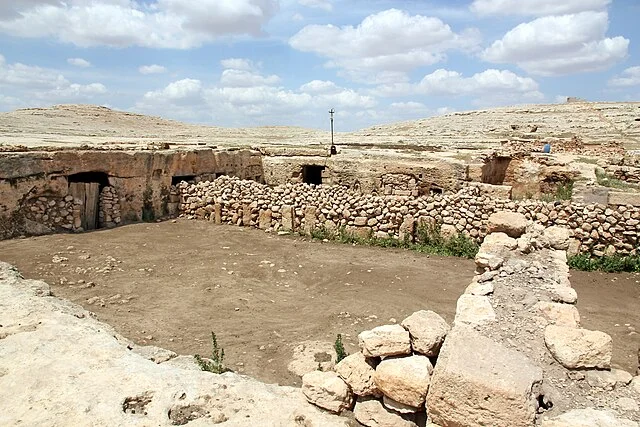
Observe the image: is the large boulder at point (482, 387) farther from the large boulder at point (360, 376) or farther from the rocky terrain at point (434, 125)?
the rocky terrain at point (434, 125)

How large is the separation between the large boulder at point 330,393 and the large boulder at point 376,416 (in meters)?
0.11

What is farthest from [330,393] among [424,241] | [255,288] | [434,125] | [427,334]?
[434,125]

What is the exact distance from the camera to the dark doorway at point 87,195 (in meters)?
12.1

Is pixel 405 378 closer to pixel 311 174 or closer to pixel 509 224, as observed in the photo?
pixel 509 224

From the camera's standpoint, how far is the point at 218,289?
858cm

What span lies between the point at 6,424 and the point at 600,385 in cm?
421

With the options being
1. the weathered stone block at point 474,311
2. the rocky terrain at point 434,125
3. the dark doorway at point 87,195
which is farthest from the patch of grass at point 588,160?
the dark doorway at point 87,195

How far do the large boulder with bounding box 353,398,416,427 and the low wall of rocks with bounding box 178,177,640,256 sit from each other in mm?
7531

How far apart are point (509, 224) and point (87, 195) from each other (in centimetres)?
1013

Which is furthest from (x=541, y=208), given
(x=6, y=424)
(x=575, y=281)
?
(x=6, y=424)

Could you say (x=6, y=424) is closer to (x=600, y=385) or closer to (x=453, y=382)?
(x=453, y=382)

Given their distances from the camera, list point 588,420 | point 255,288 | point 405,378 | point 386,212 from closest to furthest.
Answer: point 588,420
point 405,378
point 255,288
point 386,212

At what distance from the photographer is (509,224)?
6461 millimetres

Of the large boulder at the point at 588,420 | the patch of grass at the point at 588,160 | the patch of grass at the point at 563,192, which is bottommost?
the large boulder at the point at 588,420
